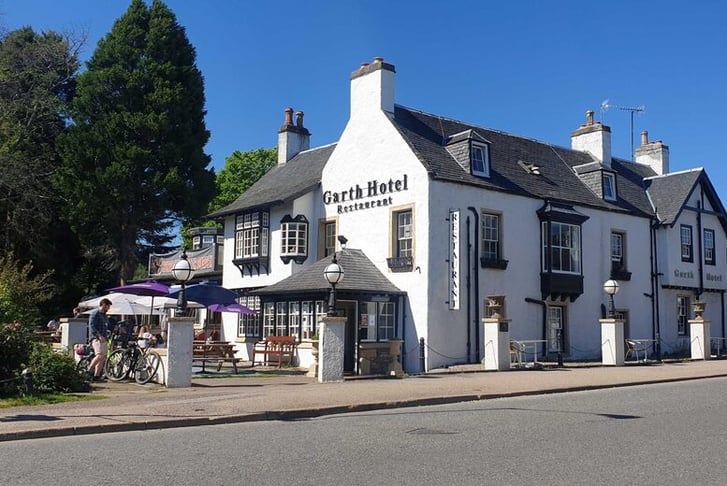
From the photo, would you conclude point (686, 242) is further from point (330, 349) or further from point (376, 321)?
point (330, 349)

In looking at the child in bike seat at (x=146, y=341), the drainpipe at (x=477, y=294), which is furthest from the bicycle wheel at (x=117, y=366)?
Result: the drainpipe at (x=477, y=294)

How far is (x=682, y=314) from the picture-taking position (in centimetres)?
3309

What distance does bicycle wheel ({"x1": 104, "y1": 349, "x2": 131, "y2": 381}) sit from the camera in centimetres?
1797

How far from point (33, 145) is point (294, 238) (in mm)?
17549

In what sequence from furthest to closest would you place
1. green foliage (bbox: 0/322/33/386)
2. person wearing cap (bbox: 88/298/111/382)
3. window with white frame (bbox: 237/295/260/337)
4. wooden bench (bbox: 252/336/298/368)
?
window with white frame (bbox: 237/295/260/337) → wooden bench (bbox: 252/336/298/368) → person wearing cap (bbox: 88/298/111/382) → green foliage (bbox: 0/322/33/386)

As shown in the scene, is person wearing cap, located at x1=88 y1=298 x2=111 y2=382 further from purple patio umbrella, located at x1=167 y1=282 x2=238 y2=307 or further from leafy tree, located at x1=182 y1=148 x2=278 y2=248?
leafy tree, located at x1=182 y1=148 x2=278 y2=248

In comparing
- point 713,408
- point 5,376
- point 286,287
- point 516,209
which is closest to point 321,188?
point 286,287

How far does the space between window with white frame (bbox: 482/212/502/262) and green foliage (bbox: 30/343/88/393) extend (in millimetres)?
14347

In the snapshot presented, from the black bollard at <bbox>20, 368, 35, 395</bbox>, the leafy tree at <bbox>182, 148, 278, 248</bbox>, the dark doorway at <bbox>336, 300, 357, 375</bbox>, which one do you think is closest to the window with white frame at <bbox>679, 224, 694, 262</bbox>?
the dark doorway at <bbox>336, 300, 357, 375</bbox>

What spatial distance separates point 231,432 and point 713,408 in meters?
8.30

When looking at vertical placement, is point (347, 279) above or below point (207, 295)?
above

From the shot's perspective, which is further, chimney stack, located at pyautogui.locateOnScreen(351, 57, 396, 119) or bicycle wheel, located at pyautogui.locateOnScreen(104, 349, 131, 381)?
chimney stack, located at pyautogui.locateOnScreen(351, 57, 396, 119)

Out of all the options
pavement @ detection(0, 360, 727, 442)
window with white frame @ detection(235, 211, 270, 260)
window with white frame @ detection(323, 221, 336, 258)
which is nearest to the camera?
pavement @ detection(0, 360, 727, 442)

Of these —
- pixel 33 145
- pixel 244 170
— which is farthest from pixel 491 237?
pixel 244 170
